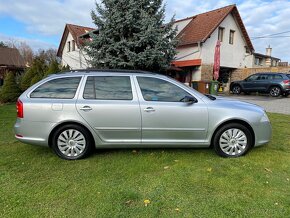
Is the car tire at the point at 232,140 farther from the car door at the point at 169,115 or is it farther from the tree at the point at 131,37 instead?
the tree at the point at 131,37

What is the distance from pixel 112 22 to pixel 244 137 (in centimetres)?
1035

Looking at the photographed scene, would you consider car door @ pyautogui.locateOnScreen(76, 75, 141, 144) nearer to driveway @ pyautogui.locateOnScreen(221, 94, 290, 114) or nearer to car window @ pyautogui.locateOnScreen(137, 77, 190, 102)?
car window @ pyautogui.locateOnScreen(137, 77, 190, 102)

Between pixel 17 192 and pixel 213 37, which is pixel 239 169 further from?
pixel 213 37

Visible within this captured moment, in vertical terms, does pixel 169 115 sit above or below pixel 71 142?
above

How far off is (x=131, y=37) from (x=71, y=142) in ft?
32.8

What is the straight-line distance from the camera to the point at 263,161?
471 centimetres

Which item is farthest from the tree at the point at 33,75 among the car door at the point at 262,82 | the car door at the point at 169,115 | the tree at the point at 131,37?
the car door at the point at 262,82

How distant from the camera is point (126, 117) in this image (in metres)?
4.66

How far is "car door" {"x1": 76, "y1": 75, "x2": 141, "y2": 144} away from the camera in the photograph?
15.2 ft

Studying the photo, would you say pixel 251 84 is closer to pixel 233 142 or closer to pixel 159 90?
pixel 233 142

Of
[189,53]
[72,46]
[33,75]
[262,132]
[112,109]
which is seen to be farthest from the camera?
[72,46]

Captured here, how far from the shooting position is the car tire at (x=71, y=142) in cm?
468

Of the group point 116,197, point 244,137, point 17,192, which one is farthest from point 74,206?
point 244,137

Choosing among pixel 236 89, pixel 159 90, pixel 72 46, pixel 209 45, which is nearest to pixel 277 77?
pixel 236 89
